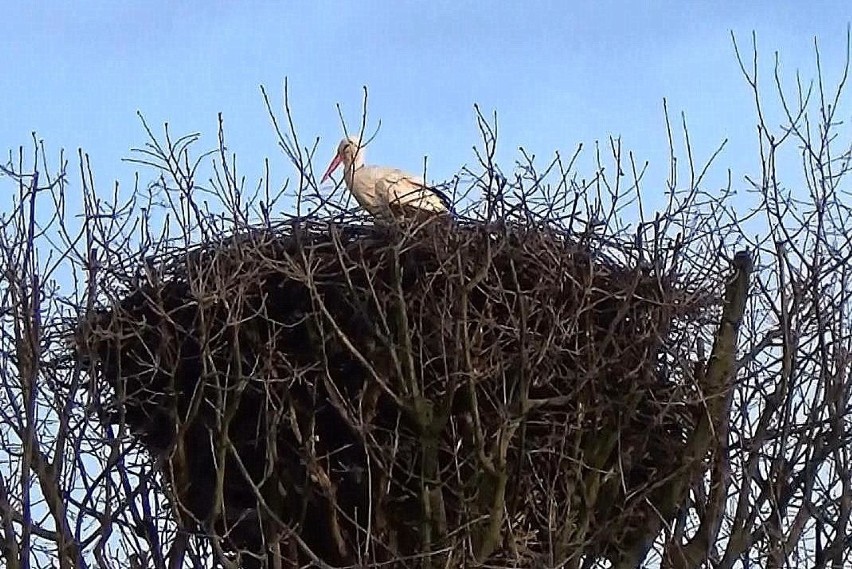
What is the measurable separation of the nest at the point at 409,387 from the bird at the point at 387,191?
0.33m

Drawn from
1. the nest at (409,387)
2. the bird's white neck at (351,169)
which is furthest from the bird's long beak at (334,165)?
the nest at (409,387)

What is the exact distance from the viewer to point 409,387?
6.27m

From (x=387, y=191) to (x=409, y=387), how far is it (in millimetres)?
1874

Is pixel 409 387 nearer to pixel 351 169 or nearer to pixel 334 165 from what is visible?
pixel 351 169

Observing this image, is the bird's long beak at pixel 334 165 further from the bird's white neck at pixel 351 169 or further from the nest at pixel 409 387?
the nest at pixel 409 387

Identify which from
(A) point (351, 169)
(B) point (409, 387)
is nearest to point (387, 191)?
(A) point (351, 169)

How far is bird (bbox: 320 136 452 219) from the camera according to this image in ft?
23.1

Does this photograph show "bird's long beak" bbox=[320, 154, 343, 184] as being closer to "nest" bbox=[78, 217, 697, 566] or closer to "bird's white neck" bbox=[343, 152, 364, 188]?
"bird's white neck" bbox=[343, 152, 364, 188]

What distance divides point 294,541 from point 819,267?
2162 mm

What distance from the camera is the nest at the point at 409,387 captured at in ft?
20.6

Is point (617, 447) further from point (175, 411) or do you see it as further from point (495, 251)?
point (175, 411)

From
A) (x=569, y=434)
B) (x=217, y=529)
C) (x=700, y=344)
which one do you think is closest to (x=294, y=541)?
(x=217, y=529)

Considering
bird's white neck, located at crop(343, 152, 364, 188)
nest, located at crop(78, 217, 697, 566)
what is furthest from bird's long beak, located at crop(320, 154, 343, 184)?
nest, located at crop(78, 217, 697, 566)

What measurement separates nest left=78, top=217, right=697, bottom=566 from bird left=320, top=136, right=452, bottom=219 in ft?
1.08
